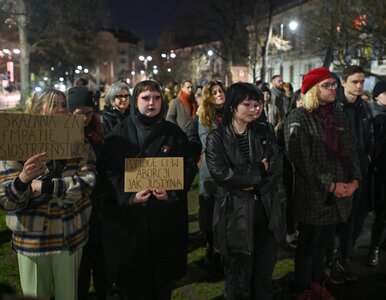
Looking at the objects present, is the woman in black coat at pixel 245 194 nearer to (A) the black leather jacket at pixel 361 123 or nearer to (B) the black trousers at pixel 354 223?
(B) the black trousers at pixel 354 223

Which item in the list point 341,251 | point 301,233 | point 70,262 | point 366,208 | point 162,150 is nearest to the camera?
point 70,262

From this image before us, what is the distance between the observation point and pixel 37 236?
292 cm

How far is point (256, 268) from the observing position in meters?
3.55

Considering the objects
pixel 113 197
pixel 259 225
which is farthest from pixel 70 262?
pixel 259 225

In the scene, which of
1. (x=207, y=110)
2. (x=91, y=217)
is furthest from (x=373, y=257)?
(x=91, y=217)

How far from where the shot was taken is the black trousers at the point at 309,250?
3945 mm

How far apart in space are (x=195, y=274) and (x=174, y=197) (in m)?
1.72

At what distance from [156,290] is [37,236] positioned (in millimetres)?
1102

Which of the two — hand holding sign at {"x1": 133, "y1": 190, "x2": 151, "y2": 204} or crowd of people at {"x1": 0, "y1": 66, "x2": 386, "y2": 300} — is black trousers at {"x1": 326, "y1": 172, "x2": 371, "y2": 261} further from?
hand holding sign at {"x1": 133, "y1": 190, "x2": 151, "y2": 204}

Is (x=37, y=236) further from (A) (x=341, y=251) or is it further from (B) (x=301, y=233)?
(A) (x=341, y=251)

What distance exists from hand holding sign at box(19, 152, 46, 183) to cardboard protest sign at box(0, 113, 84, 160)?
0.07m

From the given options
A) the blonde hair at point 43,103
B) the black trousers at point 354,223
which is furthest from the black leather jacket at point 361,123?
the blonde hair at point 43,103

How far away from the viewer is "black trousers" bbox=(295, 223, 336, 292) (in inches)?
155

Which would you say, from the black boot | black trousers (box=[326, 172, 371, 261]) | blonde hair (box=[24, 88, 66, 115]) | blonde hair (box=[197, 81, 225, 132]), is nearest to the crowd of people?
blonde hair (box=[24, 88, 66, 115])
